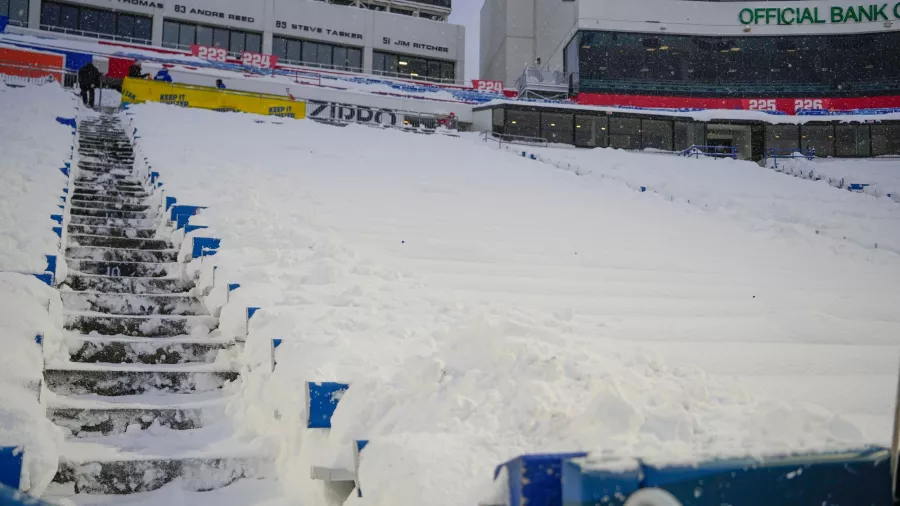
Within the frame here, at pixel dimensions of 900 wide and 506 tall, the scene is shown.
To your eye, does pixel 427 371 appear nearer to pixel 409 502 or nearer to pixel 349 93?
pixel 409 502

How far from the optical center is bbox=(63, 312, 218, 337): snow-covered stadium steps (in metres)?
5.11

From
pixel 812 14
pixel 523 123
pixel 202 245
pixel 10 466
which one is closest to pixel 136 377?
pixel 10 466

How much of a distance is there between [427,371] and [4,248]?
403 centimetres

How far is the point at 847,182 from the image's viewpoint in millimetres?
25922

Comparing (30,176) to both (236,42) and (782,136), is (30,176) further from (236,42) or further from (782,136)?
(236,42)

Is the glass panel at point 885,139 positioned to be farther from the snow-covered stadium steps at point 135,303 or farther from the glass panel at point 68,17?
the glass panel at point 68,17

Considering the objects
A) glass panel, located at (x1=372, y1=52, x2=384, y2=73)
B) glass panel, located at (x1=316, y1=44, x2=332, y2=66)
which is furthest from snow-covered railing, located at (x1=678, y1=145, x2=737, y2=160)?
glass panel, located at (x1=316, y1=44, x2=332, y2=66)

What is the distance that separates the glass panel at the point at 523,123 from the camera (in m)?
33.4

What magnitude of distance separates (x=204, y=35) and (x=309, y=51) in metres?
6.36

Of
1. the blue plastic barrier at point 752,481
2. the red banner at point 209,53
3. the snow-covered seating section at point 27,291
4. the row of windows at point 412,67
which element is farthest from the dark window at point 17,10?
the blue plastic barrier at point 752,481

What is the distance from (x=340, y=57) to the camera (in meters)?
45.7

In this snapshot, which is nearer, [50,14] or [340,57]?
[50,14]

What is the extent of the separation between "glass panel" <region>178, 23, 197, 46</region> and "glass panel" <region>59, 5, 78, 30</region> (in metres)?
5.48

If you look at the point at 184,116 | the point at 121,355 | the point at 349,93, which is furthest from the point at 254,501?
the point at 349,93
